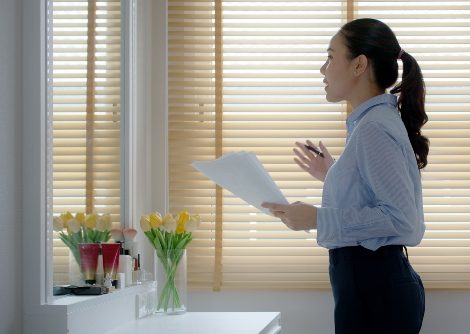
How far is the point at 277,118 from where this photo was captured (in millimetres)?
3578

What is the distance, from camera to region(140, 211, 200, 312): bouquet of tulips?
2916mm

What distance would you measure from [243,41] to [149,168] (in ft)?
2.12

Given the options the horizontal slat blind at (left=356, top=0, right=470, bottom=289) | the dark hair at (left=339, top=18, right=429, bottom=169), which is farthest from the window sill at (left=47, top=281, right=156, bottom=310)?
the horizontal slat blind at (left=356, top=0, right=470, bottom=289)

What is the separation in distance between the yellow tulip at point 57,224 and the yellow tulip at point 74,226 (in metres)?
0.07

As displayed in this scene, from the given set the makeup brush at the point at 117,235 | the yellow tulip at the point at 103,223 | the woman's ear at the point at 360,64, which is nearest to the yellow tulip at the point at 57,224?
the yellow tulip at the point at 103,223

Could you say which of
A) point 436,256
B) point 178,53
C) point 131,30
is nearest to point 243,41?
point 178,53

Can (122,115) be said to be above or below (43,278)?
above

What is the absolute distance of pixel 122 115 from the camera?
9.89 ft

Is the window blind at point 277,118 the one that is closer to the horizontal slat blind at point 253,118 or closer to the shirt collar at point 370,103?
the horizontal slat blind at point 253,118

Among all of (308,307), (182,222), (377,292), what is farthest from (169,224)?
(377,292)

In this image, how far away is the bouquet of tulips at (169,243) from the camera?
A: 292cm

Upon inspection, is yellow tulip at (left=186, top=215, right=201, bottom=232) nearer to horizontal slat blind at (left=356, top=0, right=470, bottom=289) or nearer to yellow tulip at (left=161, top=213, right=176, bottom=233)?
yellow tulip at (left=161, top=213, right=176, bottom=233)

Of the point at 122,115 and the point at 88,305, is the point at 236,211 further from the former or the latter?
the point at 88,305

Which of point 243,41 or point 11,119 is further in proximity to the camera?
point 243,41
